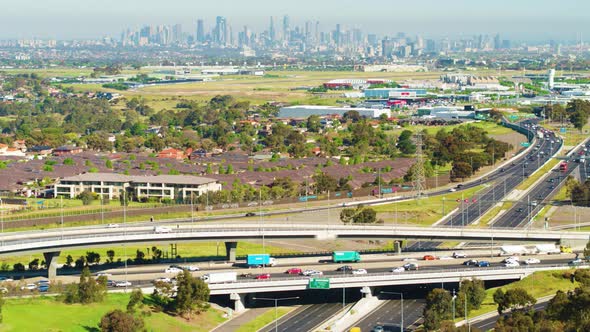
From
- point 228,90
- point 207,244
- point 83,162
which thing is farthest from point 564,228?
point 228,90

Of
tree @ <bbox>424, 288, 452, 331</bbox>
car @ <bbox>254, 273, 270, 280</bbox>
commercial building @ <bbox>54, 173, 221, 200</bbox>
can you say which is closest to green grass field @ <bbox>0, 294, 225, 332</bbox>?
car @ <bbox>254, 273, 270, 280</bbox>

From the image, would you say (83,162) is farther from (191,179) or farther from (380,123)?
(380,123)

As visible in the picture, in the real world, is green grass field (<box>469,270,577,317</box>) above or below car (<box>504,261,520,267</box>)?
below

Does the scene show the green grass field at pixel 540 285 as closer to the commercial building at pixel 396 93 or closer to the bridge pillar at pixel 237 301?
the bridge pillar at pixel 237 301

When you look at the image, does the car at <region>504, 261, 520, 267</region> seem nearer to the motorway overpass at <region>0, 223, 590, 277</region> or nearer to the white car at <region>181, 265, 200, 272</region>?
the motorway overpass at <region>0, 223, 590, 277</region>

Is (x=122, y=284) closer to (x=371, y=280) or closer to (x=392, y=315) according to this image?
(x=371, y=280)

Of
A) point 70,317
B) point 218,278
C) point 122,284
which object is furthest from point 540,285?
point 70,317

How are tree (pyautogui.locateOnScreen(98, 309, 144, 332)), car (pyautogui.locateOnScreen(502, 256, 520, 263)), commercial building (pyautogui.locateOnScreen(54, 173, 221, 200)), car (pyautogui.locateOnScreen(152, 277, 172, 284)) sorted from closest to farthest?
tree (pyautogui.locateOnScreen(98, 309, 144, 332)), car (pyautogui.locateOnScreen(152, 277, 172, 284)), car (pyautogui.locateOnScreen(502, 256, 520, 263)), commercial building (pyautogui.locateOnScreen(54, 173, 221, 200))
